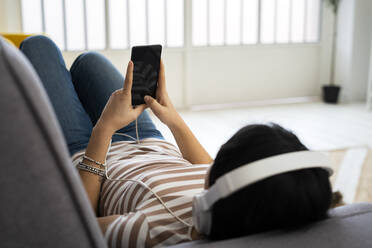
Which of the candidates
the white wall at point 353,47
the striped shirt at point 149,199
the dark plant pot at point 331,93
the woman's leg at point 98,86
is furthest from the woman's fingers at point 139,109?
the white wall at point 353,47

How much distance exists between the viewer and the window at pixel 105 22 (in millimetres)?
4203

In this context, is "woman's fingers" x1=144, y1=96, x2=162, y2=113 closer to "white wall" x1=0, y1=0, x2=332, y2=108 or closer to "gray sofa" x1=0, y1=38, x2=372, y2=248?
"gray sofa" x1=0, y1=38, x2=372, y2=248

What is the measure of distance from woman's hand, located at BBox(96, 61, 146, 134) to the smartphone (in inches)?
2.7

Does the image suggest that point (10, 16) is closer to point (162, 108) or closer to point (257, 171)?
point (162, 108)

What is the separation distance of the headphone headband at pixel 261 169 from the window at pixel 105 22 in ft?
13.6

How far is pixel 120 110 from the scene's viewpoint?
965mm

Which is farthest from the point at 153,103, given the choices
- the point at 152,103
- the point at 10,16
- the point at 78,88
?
the point at 10,16

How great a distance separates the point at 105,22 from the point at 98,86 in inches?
126

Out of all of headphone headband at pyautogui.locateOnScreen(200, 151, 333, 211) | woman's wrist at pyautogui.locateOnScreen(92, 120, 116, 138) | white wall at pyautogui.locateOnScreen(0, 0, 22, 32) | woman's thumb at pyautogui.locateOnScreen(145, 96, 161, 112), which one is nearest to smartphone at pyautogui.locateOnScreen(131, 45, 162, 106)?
woman's thumb at pyautogui.locateOnScreen(145, 96, 161, 112)

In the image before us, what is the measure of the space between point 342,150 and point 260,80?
2.25m

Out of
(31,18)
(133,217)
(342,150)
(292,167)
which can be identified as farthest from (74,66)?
(31,18)

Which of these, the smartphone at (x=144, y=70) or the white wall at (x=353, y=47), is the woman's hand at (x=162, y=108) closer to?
the smartphone at (x=144, y=70)

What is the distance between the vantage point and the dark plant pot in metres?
4.95

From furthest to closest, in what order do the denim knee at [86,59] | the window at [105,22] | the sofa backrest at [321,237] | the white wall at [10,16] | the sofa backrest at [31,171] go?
the window at [105,22] → the white wall at [10,16] → the denim knee at [86,59] → the sofa backrest at [321,237] → the sofa backrest at [31,171]
